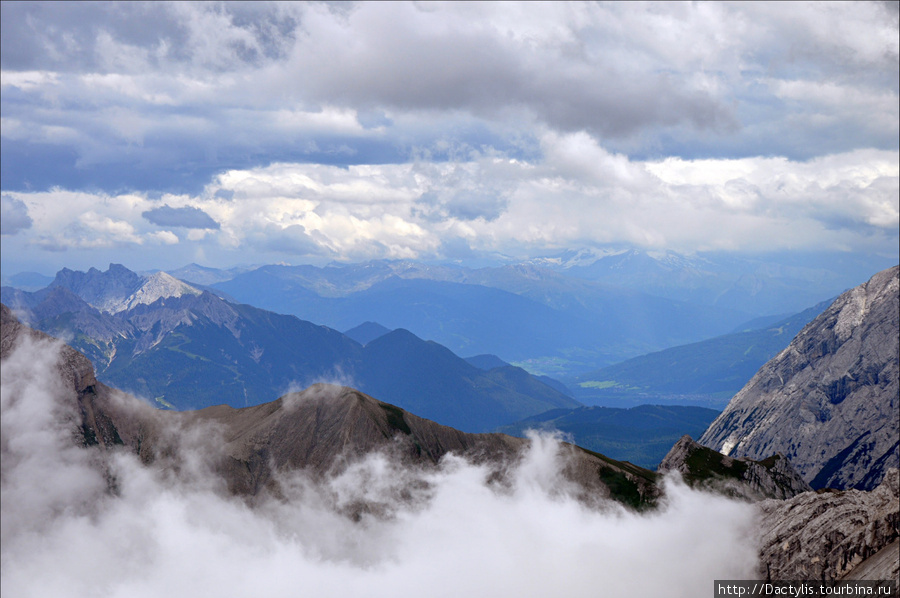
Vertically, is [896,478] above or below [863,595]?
above

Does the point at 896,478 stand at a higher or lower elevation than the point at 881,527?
higher

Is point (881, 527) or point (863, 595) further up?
point (881, 527)

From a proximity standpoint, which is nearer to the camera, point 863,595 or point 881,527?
point 863,595

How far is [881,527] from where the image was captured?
197m

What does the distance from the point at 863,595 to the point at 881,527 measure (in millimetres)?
22481

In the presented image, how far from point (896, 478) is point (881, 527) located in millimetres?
14745

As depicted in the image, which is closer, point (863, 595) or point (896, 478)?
point (863, 595)

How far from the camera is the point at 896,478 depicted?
656 feet

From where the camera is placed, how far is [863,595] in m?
184

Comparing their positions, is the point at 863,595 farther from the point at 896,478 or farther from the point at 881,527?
→ the point at 896,478

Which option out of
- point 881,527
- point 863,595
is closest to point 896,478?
point 881,527

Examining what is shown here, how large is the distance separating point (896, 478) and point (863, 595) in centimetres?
3631

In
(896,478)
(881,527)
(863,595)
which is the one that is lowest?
(863,595)
